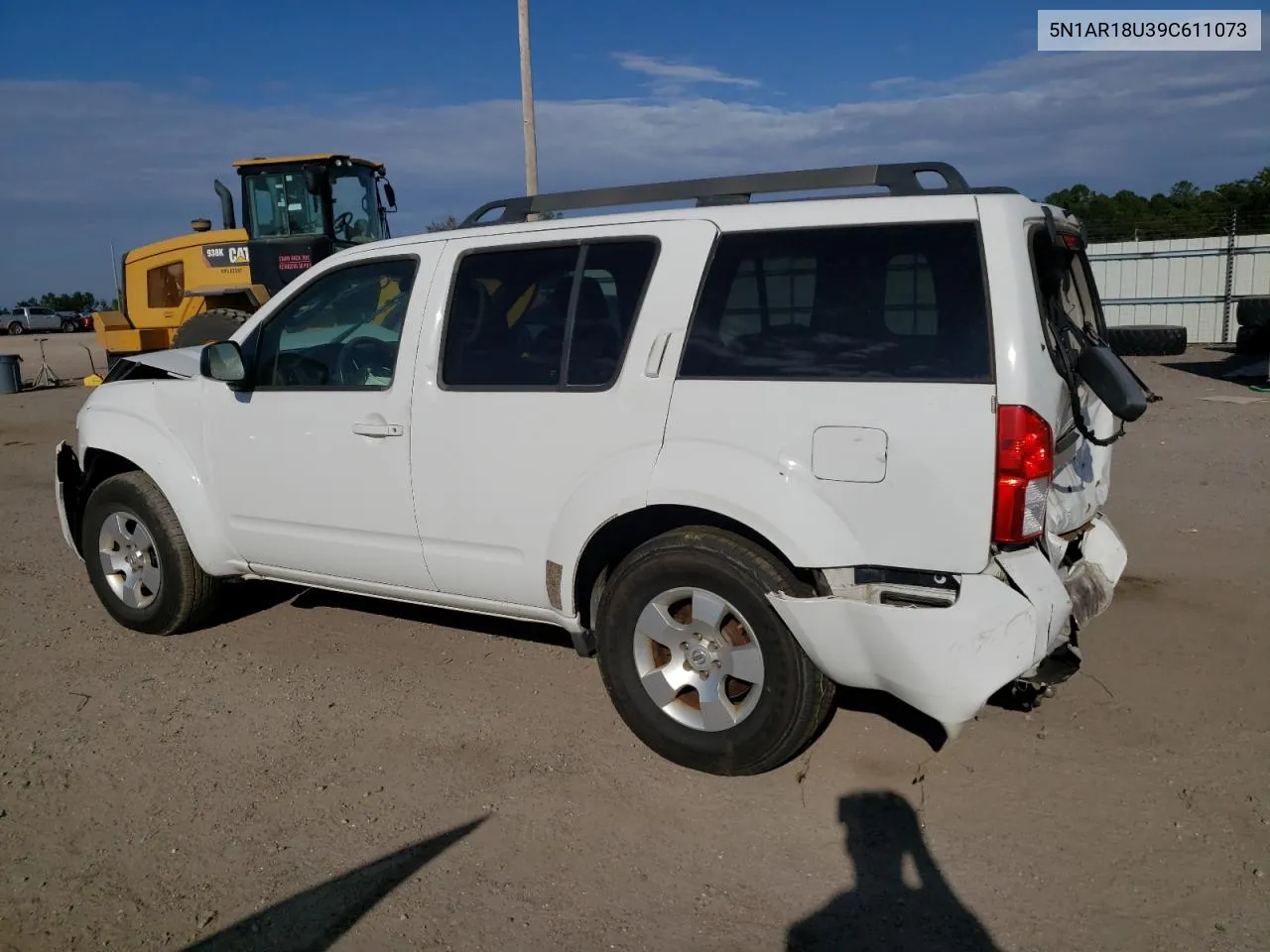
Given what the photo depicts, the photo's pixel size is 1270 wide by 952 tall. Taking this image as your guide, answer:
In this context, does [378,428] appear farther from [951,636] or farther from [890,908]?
[890,908]

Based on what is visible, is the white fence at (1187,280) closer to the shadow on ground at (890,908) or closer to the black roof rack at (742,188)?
the black roof rack at (742,188)

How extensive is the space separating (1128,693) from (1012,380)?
1.89m

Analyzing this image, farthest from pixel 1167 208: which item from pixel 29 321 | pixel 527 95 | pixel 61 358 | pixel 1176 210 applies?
pixel 29 321

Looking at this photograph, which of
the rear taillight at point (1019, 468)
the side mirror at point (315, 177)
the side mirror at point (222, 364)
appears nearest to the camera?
the rear taillight at point (1019, 468)

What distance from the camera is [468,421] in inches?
159

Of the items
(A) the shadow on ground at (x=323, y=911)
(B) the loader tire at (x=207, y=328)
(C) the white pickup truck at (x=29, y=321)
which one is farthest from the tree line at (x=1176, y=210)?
(C) the white pickup truck at (x=29, y=321)

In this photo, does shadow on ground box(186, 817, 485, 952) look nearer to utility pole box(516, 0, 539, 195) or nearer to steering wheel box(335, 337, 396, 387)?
steering wheel box(335, 337, 396, 387)

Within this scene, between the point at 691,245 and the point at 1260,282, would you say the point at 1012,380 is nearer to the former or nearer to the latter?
the point at 691,245

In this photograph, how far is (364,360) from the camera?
14.7 ft

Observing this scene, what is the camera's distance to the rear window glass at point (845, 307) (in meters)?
3.23

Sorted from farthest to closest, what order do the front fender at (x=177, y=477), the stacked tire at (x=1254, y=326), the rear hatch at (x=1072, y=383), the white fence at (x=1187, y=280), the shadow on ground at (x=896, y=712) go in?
the white fence at (x=1187, y=280) < the stacked tire at (x=1254, y=326) < the front fender at (x=177, y=477) < the shadow on ground at (x=896, y=712) < the rear hatch at (x=1072, y=383)

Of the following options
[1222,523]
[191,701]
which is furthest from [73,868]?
[1222,523]

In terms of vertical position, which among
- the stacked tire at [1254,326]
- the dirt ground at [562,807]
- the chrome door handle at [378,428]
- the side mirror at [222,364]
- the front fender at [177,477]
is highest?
the side mirror at [222,364]

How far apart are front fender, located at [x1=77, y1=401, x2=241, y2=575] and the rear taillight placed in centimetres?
350
